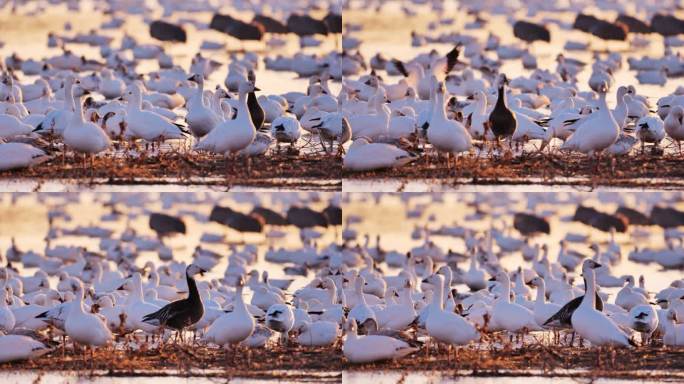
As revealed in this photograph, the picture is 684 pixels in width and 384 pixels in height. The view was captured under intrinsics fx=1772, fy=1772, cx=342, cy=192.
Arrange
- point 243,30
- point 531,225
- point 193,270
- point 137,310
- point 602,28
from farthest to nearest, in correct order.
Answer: point 602,28 → point 243,30 → point 531,225 → point 137,310 → point 193,270

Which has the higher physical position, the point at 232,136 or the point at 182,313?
the point at 232,136

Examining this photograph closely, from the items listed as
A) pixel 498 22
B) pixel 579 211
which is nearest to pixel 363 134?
Answer: pixel 579 211

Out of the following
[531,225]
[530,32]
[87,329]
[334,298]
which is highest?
[530,32]

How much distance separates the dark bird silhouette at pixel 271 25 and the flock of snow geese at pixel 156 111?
13.0 feet

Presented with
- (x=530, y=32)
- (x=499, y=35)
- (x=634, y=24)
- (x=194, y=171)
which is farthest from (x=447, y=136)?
(x=499, y=35)

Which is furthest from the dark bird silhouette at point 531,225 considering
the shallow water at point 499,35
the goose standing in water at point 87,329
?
the goose standing in water at point 87,329

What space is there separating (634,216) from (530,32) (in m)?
7.36

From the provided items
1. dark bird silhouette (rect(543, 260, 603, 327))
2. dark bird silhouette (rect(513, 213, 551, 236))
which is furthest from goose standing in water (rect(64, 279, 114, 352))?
dark bird silhouette (rect(513, 213, 551, 236))

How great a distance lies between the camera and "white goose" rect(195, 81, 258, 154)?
11625mm

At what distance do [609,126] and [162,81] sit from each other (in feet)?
25.7

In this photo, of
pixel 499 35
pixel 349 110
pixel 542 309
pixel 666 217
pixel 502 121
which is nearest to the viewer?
pixel 542 309

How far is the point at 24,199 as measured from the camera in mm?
20984

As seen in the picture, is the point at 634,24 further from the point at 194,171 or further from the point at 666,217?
the point at 194,171

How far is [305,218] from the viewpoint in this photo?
18.6 m
